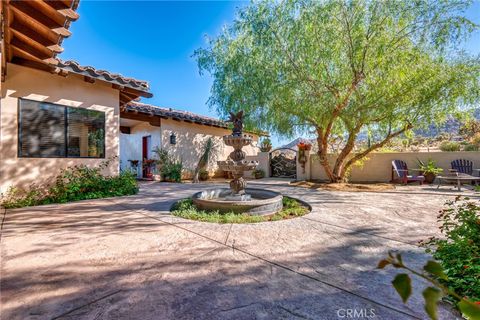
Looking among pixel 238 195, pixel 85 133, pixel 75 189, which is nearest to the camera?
pixel 238 195

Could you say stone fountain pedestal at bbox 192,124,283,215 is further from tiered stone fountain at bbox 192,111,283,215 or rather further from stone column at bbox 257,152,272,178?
stone column at bbox 257,152,272,178

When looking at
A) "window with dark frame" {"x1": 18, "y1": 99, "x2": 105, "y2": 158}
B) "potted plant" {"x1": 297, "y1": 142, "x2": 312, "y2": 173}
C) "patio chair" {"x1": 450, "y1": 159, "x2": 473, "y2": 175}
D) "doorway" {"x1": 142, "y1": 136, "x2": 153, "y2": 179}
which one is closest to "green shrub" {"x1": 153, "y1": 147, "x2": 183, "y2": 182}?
"doorway" {"x1": 142, "y1": 136, "x2": 153, "y2": 179}

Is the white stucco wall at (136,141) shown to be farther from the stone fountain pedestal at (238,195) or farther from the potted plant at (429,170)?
the potted plant at (429,170)

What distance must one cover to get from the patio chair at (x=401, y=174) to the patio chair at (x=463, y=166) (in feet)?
5.05

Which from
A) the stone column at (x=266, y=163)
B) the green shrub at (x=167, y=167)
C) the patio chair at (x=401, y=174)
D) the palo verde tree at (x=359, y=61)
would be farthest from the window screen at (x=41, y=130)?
the patio chair at (x=401, y=174)

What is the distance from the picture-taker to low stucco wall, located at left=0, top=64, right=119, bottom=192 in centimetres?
524

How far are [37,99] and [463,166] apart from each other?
46.7ft

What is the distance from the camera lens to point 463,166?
9.25m

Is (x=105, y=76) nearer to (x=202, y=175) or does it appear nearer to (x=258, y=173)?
(x=202, y=175)

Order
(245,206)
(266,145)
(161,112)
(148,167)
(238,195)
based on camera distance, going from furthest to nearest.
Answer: (266,145) → (148,167) → (161,112) → (238,195) → (245,206)

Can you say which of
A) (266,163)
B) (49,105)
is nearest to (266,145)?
(266,163)

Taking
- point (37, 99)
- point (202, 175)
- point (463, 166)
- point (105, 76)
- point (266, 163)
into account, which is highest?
point (105, 76)

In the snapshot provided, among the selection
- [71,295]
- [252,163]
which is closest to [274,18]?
[252,163]

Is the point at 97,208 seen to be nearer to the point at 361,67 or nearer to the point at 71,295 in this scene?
the point at 71,295
